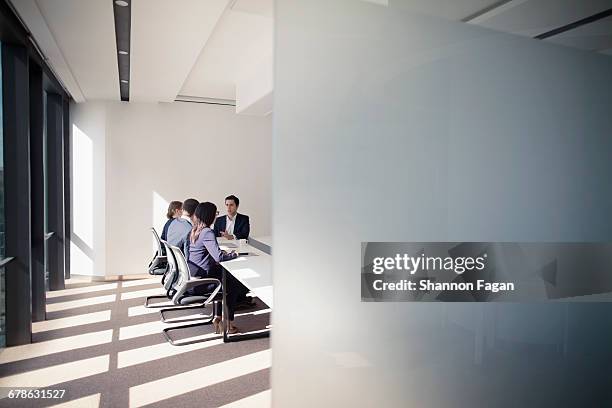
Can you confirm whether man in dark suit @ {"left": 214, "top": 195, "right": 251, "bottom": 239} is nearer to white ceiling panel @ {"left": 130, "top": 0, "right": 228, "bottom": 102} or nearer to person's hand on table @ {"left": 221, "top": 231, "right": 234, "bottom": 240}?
person's hand on table @ {"left": 221, "top": 231, "right": 234, "bottom": 240}

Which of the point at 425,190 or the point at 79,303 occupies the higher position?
the point at 425,190

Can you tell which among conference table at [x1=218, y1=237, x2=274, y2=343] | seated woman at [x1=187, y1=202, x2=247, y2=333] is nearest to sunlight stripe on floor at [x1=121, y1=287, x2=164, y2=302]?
conference table at [x1=218, y1=237, x2=274, y2=343]

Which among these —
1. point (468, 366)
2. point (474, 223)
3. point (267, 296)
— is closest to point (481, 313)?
point (468, 366)

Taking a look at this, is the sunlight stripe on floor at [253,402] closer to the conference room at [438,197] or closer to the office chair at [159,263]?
the conference room at [438,197]

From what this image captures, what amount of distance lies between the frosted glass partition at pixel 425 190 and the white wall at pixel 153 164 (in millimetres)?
6203

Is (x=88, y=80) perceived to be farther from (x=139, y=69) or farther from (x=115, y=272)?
(x=115, y=272)

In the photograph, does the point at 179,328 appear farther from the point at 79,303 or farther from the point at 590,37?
the point at 590,37

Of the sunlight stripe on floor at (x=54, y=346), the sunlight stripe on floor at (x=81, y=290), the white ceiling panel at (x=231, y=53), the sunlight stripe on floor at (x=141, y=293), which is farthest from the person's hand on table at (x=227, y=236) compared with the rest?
the white ceiling panel at (x=231, y=53)

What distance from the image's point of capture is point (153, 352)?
4.12 metres

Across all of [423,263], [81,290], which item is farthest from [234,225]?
[423,263]

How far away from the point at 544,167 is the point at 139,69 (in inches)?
180

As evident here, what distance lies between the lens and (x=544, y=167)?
85.9 inches

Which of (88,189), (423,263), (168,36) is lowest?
(423,263)

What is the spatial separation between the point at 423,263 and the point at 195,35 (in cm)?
303
